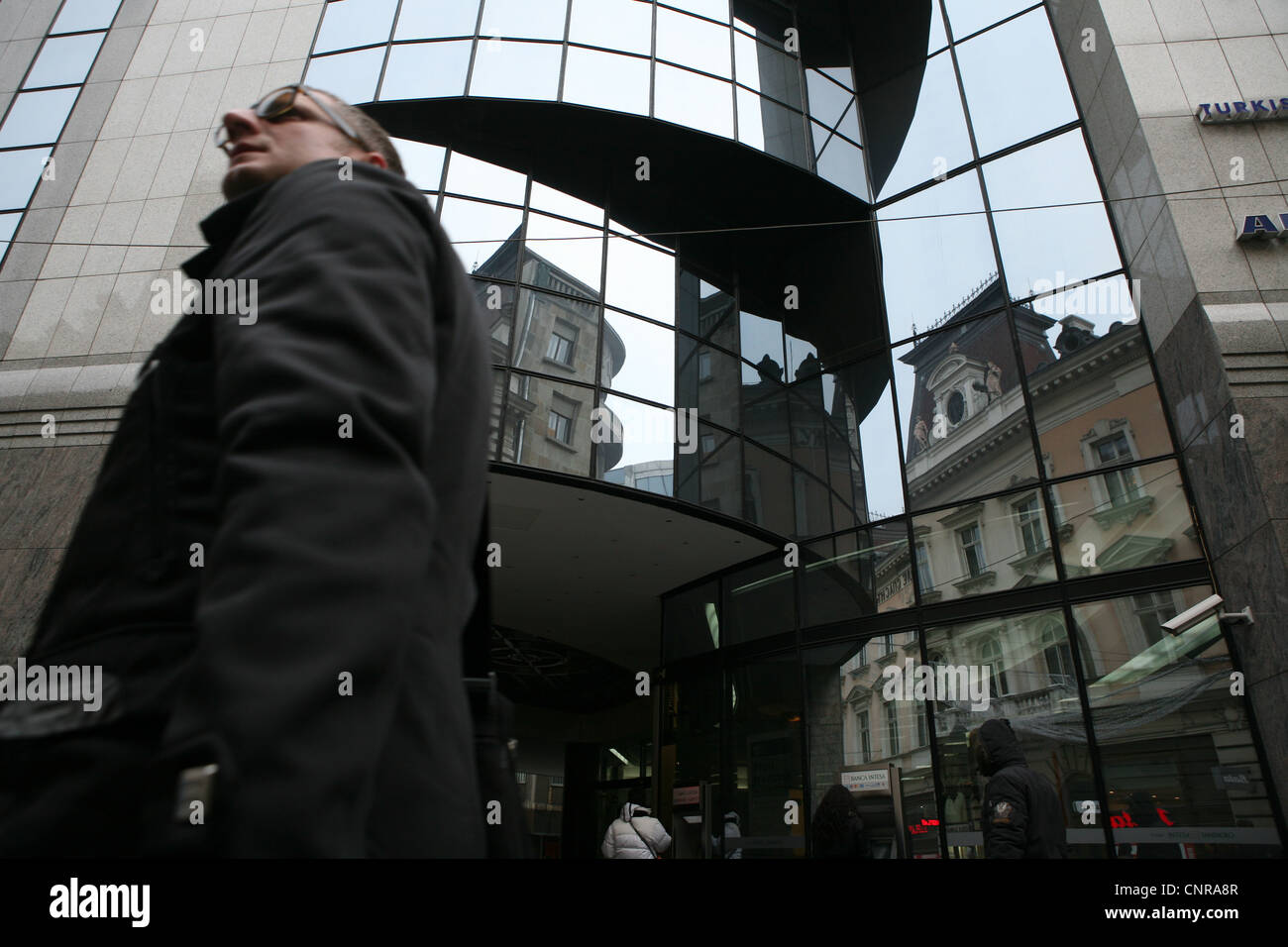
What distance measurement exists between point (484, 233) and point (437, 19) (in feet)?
11.6

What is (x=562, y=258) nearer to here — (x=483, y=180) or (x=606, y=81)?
(x=483, y=180)

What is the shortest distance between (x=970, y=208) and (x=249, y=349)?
11.8m

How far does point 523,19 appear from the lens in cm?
1095

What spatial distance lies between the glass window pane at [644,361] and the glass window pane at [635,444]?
0.22 m

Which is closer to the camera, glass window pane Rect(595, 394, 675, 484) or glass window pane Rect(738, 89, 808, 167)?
glass window pane Rect(595, 394, 675, 484)

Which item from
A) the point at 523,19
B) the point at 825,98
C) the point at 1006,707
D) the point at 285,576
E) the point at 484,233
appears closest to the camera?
the point at 285,576

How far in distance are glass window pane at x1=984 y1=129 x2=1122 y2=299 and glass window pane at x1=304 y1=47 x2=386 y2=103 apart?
9.00 m

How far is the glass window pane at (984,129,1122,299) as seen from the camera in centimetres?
945

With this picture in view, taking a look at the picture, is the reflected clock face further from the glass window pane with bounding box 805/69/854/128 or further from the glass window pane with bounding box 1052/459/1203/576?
the glass window pane with bounding box 805/69/854/128

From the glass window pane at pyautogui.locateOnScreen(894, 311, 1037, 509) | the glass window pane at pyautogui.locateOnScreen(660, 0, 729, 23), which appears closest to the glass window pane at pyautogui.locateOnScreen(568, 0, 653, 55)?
the glass window pane at pyautogui.locateOnScreen(660, 0, 729, 23)

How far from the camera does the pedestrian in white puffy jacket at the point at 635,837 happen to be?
694 cm

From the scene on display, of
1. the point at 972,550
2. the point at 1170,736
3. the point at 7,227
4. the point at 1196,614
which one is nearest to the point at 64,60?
the point at 7,227
